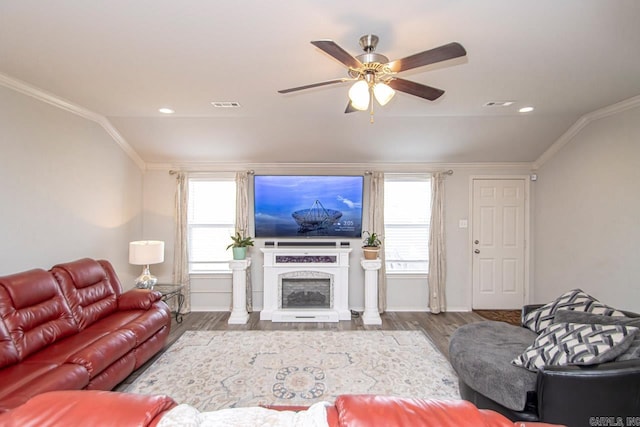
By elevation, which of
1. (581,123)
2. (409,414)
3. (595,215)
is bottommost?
(409,414)

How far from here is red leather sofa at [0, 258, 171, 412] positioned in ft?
6.51

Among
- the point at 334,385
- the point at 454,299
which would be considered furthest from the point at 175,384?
the point at 454,299

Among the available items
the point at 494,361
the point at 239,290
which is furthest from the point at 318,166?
the point at 494,361

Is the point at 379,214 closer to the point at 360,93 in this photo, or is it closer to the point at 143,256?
the point at 360,93

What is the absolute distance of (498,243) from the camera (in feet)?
15.6

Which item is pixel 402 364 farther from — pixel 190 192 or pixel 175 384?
pixel 190 192

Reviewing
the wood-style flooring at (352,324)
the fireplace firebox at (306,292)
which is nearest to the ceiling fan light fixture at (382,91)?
the wood-style flooring at (352,324)

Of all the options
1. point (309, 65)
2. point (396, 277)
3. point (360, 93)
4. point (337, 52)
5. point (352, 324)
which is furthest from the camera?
point (396, 277)

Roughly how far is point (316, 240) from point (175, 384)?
8.64 feet

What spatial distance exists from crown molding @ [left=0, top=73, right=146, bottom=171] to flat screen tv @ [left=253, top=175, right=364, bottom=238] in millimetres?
1915

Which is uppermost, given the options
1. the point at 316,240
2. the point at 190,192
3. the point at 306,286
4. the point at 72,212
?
the point at 190,192

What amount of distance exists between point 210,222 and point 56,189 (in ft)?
6.49

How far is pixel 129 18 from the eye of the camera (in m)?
1.84

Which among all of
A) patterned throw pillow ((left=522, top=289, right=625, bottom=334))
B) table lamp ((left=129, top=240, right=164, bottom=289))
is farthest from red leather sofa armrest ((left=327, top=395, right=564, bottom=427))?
table lamp ((left=129, top=240, right=164, bottom=289))
